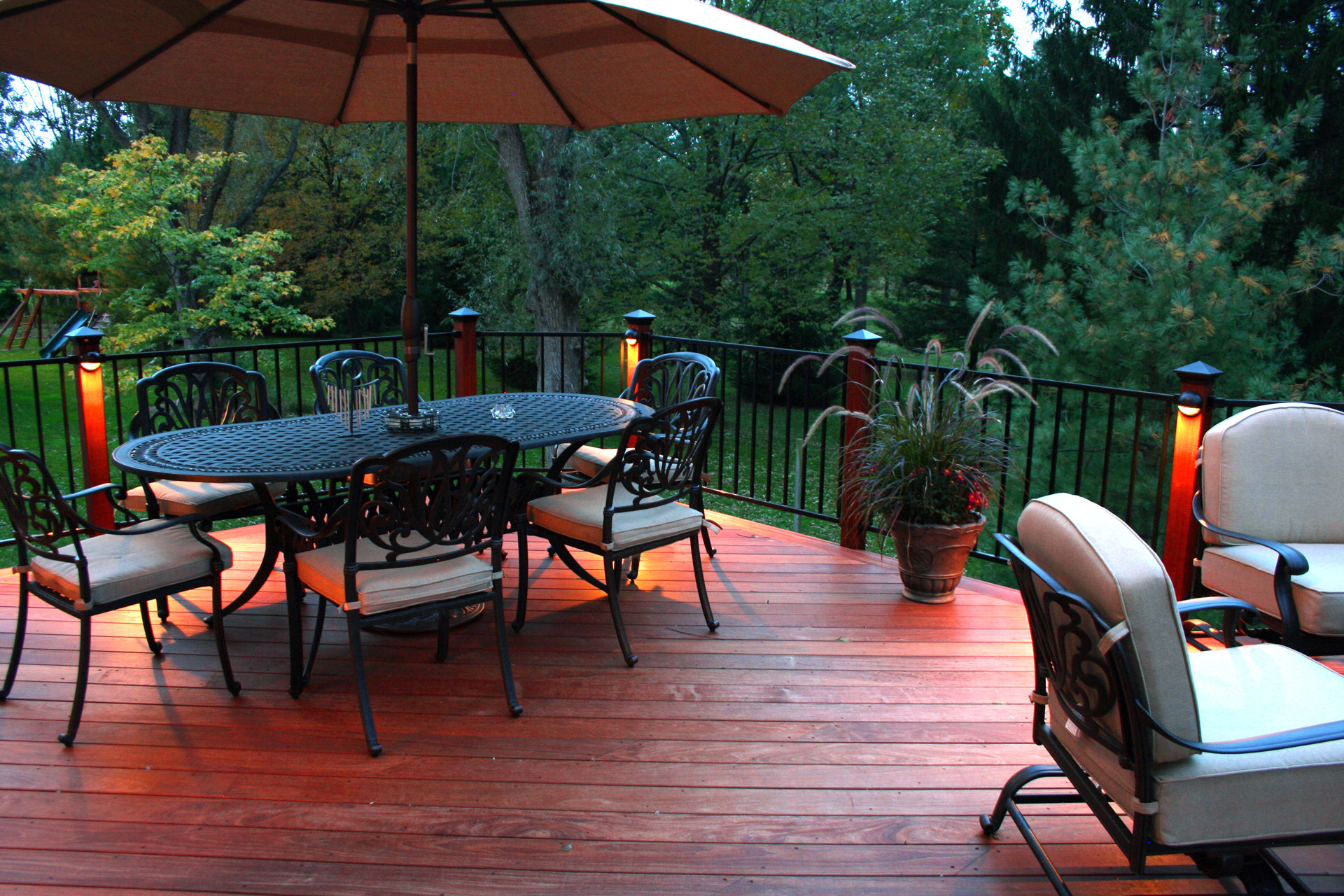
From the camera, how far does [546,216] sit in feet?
33.6

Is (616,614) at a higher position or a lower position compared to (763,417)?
higher

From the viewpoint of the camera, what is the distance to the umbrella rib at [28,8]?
100 inches

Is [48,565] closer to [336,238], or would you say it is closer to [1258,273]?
[1258,273]

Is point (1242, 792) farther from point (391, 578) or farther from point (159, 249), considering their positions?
point (159, 249)

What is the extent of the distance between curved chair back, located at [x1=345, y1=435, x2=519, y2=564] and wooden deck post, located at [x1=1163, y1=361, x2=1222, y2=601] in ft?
7.84

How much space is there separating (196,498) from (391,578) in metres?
1.29

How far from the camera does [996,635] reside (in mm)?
3512

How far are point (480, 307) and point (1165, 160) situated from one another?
25.3ft

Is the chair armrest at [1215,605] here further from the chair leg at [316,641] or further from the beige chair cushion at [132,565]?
the beige chair cushion at [132,565]

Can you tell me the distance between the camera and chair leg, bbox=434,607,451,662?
3.17 meters

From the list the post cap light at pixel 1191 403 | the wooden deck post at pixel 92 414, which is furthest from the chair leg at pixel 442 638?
the post cap light at pixel 1191 403

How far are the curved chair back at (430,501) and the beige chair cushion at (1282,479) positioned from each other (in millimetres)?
2266

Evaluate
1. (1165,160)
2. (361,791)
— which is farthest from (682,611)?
(1165,160)

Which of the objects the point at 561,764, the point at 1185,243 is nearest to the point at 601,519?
the point at 561,764
